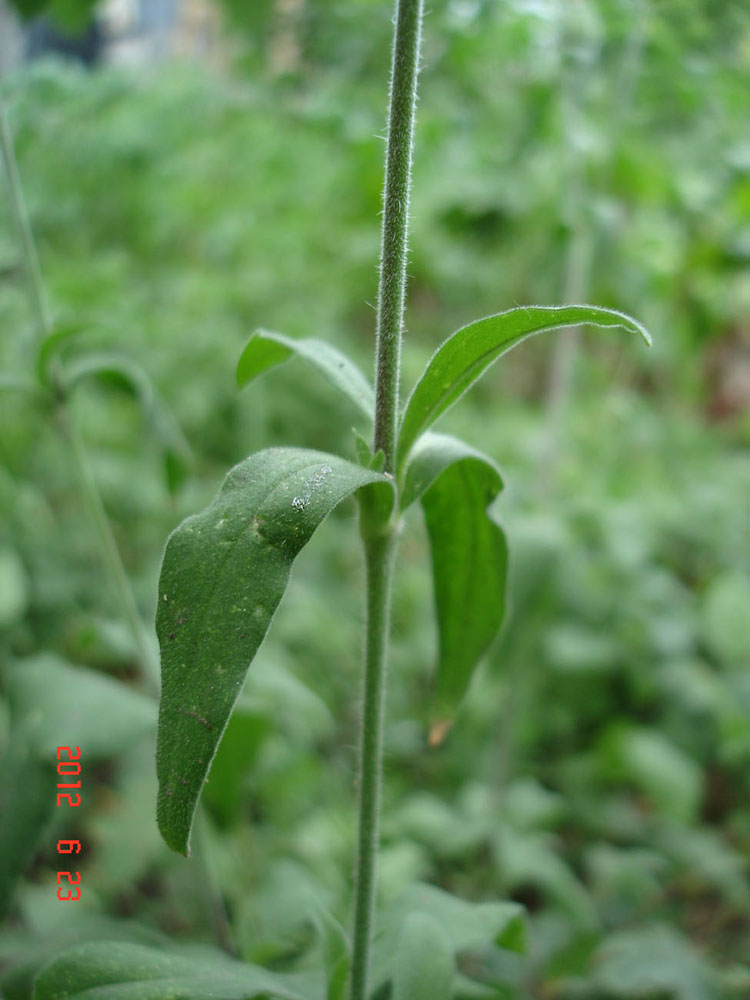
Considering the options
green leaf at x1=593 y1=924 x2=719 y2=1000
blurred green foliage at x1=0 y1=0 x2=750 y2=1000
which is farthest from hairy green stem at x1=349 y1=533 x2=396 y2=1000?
green leaf at x1=593 y1=924 x2=719 y2=1000

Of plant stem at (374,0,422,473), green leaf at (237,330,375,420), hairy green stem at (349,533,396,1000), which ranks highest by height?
plant stem at (374,0,422,473)

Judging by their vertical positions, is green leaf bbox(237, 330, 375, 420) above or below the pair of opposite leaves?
above

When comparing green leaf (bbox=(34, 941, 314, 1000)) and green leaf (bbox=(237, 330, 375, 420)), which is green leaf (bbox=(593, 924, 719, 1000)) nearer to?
green leaf (bbox=(34, 941, 314, 1000))

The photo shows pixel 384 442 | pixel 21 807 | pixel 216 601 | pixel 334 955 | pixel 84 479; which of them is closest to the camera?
pixel 216 601

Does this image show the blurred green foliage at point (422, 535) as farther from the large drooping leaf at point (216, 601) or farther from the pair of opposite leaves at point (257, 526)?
the large drooping leaf at point (216, 601)

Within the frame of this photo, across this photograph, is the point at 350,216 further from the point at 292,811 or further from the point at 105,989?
the point at 105,989

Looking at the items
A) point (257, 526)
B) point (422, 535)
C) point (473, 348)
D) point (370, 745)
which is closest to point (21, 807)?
point (370, 745)
